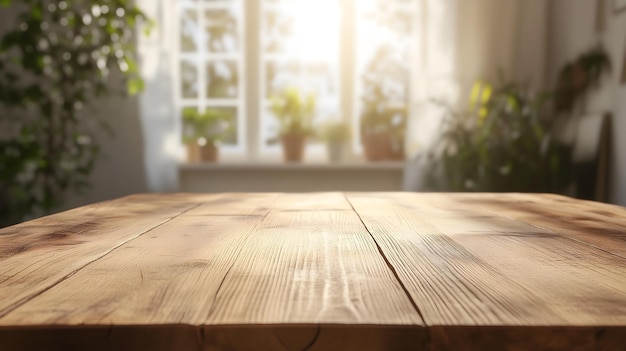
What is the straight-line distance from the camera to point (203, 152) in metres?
3.58

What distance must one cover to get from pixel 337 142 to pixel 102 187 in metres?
1.44

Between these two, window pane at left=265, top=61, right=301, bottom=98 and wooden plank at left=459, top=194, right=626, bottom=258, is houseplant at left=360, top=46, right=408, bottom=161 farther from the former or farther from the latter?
wooden plank at left=459, top=194, right=626, bottom=258

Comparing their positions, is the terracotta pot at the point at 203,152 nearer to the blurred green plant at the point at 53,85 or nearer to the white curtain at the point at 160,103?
the white curtain at the point at 160,103

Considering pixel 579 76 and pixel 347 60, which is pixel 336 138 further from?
pixel 579 76

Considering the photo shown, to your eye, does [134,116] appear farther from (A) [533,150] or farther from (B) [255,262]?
(B) [255,262]

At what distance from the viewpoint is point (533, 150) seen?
2.80m

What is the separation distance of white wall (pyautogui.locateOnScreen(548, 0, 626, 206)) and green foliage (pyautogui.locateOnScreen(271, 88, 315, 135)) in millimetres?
1438

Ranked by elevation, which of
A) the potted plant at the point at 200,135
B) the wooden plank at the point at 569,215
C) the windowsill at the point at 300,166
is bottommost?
the windowsill at the point at 300,166

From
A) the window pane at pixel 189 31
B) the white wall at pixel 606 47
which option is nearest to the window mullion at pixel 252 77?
the window pane at pixel 189 31

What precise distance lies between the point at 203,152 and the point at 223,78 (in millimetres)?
538

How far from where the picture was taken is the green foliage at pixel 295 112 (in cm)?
352

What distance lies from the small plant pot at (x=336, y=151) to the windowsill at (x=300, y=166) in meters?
0.05

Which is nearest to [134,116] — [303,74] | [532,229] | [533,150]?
[303,74]

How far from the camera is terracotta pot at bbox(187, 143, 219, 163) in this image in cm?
358
